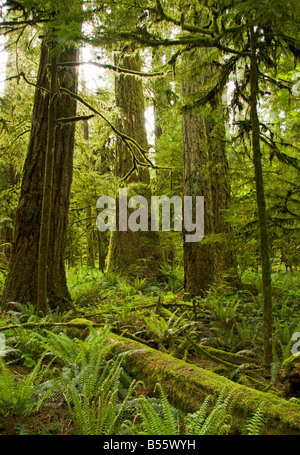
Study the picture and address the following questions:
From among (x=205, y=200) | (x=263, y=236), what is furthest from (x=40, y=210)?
(x=263, y=236)

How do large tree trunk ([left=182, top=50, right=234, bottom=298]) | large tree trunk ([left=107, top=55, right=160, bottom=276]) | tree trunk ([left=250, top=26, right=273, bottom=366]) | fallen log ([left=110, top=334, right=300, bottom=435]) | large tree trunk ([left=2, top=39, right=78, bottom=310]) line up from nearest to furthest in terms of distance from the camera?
fallen log ([left=110, top=334, right=300, bottom=435])
tree trunk ([left=250, top=26, right=273, bottom=366])
large tree trunk ([left=2, top=39, right=78, bottom=310])
large tree trunk ([left=182, top=50, right=234, bottom=298])
large tree trunk ([left=107, top=55, right=160, bottom=276])

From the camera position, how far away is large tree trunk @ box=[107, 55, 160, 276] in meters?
8.80

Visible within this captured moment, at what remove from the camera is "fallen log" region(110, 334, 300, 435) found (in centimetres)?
185

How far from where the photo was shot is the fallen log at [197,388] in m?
1.85

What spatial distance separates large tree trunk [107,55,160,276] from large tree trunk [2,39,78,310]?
320cm

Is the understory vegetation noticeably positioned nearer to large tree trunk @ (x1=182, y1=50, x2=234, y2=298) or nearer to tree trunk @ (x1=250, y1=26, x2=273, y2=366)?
tree trunk @ (x1=250, y1=26, x2=273, y2=366)

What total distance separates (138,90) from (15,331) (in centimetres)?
886

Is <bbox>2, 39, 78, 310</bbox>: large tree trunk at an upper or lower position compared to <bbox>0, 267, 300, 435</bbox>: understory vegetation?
upper

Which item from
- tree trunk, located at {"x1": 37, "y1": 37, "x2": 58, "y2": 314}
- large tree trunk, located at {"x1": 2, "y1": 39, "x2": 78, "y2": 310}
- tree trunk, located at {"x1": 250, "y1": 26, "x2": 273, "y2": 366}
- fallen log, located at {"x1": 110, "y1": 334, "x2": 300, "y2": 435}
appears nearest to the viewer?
fallen log, located at {"x1": 110, "y1": 334, "x2": 300, "y2": 435}

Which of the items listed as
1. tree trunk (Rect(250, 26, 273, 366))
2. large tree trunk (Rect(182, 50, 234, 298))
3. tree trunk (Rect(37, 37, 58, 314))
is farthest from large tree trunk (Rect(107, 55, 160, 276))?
tree trunk (Rect(250, 26, 273, 366))

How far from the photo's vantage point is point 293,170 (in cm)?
358

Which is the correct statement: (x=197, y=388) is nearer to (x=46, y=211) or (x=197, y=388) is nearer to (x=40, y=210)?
(x=46, y=211)

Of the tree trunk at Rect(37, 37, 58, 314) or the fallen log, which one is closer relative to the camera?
the fallen log

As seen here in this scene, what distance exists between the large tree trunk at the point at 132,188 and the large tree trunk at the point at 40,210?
126 inches
